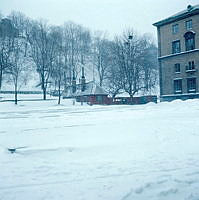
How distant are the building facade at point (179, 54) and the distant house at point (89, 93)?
457 inches

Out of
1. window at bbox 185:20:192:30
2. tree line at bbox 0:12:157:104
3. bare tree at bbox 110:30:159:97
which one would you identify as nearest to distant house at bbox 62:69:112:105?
tree line at bbox 0:12:157:104

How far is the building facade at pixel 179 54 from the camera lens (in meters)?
40.0

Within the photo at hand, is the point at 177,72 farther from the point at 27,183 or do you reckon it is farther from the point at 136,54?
the point at 27,183

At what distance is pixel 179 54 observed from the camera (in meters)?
42.3

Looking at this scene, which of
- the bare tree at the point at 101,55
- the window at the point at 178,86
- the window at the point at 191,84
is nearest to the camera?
the window at the point at 191,84

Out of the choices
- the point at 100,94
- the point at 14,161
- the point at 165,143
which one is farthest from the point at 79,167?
the point at 100,94

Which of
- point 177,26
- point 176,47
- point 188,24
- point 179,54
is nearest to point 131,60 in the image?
point 176,47

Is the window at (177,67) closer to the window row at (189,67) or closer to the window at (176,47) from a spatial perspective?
the window row at (189,67)

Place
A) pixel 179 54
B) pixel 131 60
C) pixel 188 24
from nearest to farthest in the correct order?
1. pixel 188 24
2. pixel 179 54
3. pixel 131 60

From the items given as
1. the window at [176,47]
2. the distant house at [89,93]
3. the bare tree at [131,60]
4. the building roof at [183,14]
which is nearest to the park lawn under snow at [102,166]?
the building roof at [183,14]

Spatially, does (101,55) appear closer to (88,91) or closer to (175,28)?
(88,91)

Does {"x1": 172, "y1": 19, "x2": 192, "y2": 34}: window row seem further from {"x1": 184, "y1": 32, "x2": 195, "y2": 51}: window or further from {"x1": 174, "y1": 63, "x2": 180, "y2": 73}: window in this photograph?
{"x1": 174, "y1": 63, "x2": 180, "y2": 73}: window

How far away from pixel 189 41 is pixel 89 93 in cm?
2186

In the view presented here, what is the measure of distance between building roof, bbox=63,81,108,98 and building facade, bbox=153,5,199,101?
1341cm
